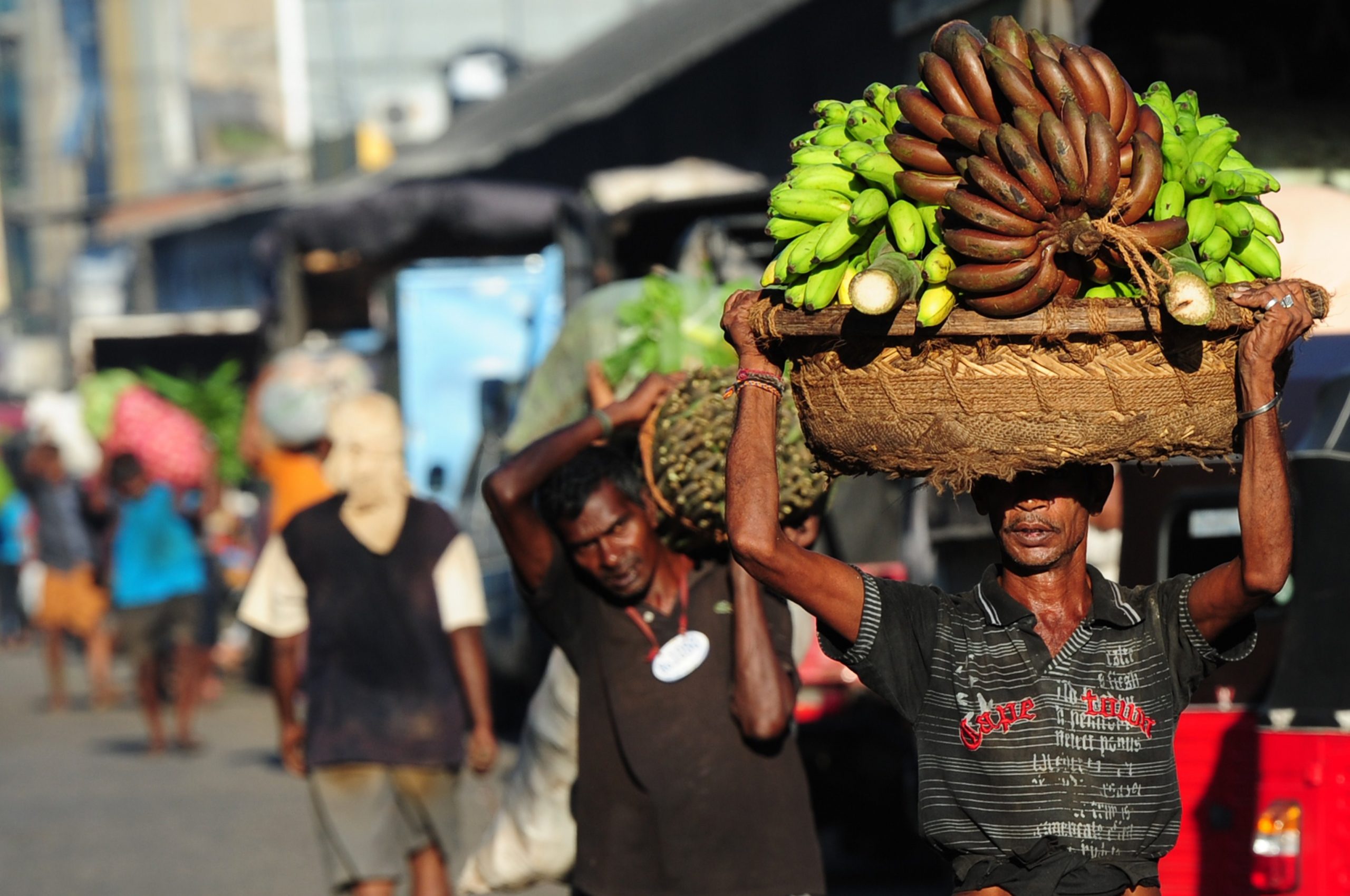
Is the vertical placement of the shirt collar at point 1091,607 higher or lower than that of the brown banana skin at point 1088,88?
lower

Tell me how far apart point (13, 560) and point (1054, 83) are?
19.3 m

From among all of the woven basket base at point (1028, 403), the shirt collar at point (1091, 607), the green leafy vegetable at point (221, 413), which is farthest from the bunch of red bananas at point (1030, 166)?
the green leafy vegetable at point (221, 413)

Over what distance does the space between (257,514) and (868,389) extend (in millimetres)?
11425

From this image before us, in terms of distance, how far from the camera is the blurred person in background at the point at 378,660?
20.0ft

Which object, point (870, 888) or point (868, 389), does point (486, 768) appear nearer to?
point (870, 888)

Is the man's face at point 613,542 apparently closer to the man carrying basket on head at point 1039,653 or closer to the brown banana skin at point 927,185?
the man carrying basket on head at point 1039,653

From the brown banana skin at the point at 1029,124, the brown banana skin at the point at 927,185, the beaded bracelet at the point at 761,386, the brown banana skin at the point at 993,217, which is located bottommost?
the beaded bracelet at the point at 761,386

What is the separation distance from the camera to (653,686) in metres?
4.55

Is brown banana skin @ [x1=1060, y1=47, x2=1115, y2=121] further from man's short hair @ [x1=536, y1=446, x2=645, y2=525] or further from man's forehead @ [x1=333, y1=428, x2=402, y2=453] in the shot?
man's forehead @ [x1=333, y1=428, x2=402, y2=453]

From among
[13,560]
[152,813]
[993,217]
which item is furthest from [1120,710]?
[13,560]

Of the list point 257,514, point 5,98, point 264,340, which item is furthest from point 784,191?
point 5,98

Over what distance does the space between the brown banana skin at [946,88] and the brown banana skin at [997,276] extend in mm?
287

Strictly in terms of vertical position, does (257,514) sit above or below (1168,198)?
below

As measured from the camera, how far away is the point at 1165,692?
10.8ft
